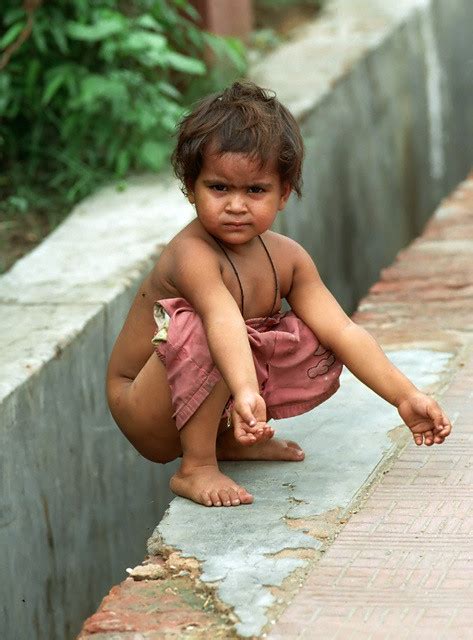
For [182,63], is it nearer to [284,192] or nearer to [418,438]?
[284,192]

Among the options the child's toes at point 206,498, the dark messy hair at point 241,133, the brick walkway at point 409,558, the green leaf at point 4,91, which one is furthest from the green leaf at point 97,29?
the child's toes at point 206,498

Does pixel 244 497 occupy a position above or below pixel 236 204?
below

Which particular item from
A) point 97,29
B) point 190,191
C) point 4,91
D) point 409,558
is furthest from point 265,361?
point 4,91

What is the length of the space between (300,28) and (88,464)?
458cm

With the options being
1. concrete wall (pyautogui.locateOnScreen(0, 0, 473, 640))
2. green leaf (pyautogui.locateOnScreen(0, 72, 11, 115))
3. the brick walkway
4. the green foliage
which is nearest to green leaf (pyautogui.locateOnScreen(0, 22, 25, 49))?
the green foliage

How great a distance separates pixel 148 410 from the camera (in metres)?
3.23

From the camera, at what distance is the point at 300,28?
8.04 m

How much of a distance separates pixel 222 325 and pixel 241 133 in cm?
44

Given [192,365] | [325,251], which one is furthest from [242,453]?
[325,251]

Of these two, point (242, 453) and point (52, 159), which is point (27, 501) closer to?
point (242, 453)

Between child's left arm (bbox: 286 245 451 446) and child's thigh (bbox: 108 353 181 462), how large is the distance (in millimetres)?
385

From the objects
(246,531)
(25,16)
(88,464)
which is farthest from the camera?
(25,16)

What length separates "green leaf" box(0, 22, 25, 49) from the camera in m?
5.25

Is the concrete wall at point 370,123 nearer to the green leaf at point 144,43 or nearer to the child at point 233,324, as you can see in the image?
the green leaf at point 144,43
